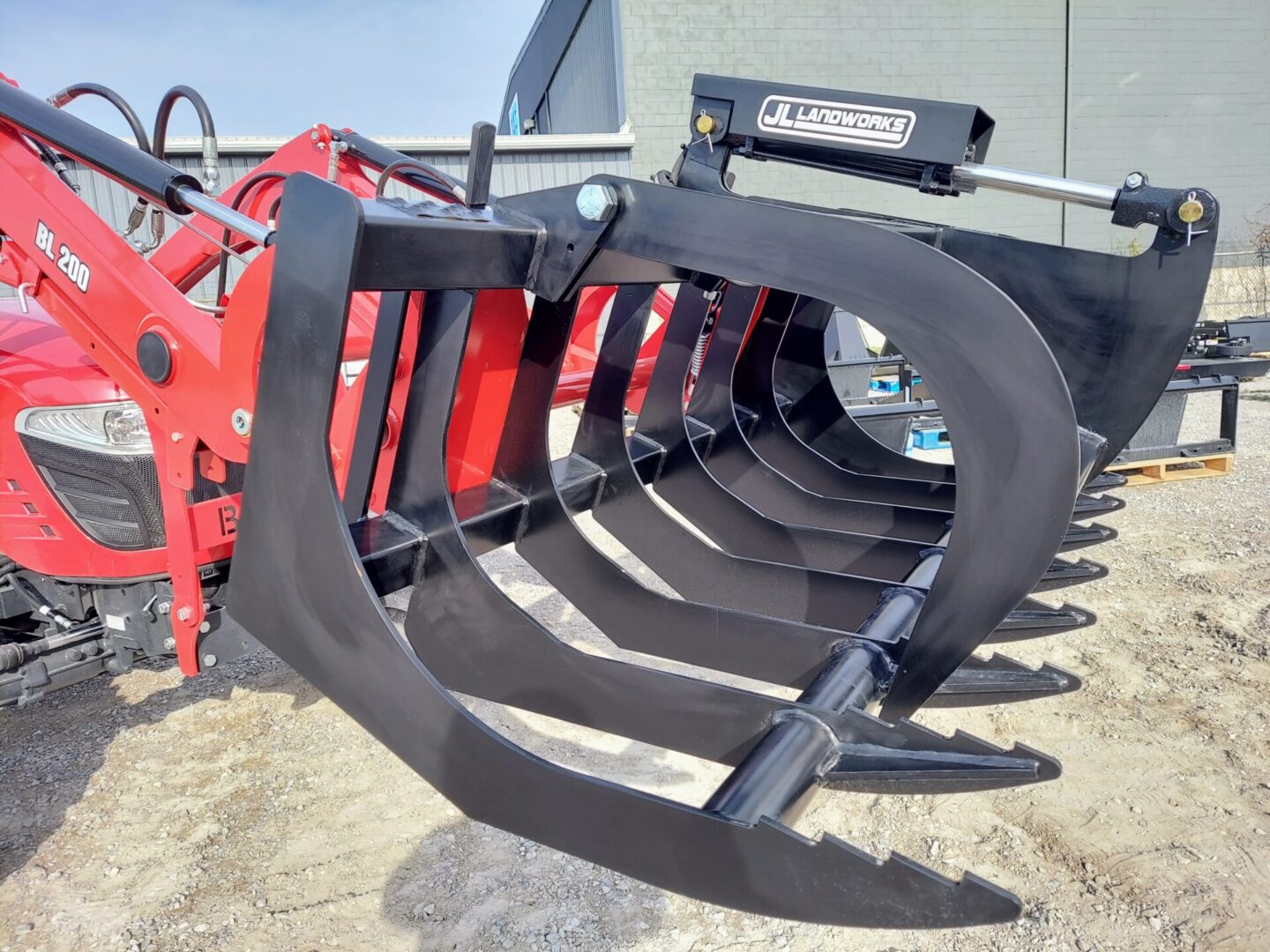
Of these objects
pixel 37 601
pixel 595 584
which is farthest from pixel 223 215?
pixel 37 601

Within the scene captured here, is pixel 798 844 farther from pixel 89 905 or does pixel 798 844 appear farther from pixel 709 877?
pixel 89 905

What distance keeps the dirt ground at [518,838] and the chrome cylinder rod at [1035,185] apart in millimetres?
1445

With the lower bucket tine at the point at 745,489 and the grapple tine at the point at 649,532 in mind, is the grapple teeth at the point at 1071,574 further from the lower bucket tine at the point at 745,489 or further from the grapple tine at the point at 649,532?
the grapple tine at the point at 649,532

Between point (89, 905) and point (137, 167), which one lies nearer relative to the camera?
point (137, 167)

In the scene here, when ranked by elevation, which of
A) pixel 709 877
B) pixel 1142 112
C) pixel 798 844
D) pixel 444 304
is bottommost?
pixel 709 877

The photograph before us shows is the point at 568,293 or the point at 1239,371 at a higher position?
the point at 568,293

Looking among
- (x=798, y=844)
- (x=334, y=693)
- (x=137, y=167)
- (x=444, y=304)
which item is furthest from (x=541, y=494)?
(x=798, y=844)

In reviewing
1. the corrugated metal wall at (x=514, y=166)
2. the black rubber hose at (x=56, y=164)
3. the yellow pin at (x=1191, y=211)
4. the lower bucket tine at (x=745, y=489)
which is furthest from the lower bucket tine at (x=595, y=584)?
the corrugated metal wall at (x=514, y=166)

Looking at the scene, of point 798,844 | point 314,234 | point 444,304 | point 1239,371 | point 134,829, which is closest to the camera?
point 798,844

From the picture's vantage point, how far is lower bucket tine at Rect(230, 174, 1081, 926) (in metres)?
1.21

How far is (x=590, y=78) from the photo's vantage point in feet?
57.6

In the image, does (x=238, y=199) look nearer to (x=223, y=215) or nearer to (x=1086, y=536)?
(x=223, y=215)

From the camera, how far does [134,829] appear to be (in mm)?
2686

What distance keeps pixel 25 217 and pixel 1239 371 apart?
547 centimetres
